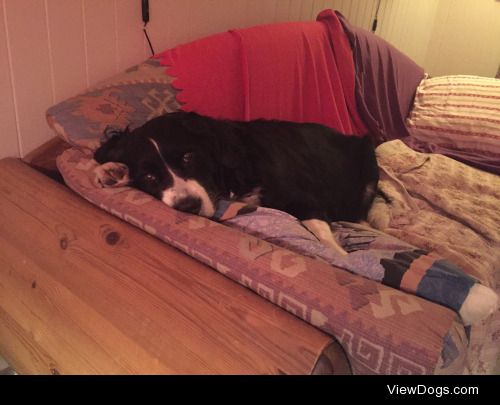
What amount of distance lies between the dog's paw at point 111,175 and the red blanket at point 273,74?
47 centimetres

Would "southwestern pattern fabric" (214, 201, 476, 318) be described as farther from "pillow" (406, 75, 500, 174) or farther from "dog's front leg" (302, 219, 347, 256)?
"pillow" (406, 75, 500, 174)

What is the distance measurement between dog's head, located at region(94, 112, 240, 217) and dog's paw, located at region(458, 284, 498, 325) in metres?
0.71

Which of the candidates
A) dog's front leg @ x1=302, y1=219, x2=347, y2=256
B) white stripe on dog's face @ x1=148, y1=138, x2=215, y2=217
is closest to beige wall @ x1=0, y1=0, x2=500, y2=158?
white stripe on dog's face @ x1=148, y1=138, x2=215, y2=217

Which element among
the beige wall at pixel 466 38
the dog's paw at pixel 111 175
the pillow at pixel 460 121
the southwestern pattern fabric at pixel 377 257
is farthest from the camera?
the beige wall at pixel 466 38

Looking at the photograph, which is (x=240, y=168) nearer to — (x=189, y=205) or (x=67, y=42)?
(x=189, y=205)

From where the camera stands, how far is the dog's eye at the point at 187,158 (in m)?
1.34

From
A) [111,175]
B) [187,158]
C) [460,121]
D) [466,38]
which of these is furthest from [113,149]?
[466,38]

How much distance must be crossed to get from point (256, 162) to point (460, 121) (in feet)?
5.13

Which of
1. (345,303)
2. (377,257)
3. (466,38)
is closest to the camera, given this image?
(345,303)

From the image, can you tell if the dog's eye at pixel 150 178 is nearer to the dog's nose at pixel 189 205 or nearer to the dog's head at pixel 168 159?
the dog's head at pixel 168 159

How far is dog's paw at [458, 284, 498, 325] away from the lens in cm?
80

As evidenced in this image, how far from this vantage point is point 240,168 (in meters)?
1.42

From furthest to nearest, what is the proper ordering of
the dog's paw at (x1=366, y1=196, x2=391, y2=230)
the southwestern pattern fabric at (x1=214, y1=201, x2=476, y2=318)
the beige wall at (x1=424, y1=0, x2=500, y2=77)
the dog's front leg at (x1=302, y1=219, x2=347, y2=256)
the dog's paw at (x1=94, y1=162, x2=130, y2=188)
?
1. the beige wall at (x1=424, y1=0, x2=500, y2=77)
2. the dog's paw at (x1=366, y1=196, x2=391, y2=230)
3. the dog's front leg at (x1=302, y1=219, x2=347, y2=256)
4. the dog's paw at (x1=94, y1=162, x2=130, y2=188)
5. the southwestern pattern fabric at (x1=214, y1=201, x2=476, y2=318)

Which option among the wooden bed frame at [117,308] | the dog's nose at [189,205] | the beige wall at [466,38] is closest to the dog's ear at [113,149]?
the wooden bed frame at [117,308]
